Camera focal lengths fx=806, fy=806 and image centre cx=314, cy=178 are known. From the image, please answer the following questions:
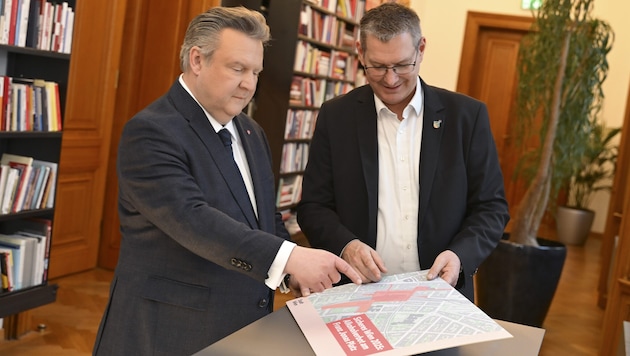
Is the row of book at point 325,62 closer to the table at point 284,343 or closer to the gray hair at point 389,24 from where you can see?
the gray hair at point 389,24

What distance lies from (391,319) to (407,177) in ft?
2.68

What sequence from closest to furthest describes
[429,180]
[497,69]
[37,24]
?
[429,180] < [37,24] < [497,69]

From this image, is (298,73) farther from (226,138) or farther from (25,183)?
(226,138)

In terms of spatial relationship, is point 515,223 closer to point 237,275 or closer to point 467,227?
point 467,227

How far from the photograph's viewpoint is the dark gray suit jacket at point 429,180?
250 cm

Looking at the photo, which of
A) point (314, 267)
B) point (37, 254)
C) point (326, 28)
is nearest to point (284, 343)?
point (314, 267)

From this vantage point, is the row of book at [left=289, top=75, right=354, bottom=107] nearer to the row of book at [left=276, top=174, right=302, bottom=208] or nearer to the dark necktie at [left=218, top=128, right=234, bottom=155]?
the row of book at [left=276, top=174, right=302, bottom=208]

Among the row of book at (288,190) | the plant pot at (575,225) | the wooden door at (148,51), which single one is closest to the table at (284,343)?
the wooden door at (148,51)

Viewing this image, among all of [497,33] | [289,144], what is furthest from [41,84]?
[497,33]

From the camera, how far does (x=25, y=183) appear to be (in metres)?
4.30

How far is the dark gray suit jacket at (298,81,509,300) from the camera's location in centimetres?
250

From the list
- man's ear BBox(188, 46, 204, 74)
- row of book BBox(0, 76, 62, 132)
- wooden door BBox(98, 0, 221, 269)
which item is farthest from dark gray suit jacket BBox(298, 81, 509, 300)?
wooden door BBox(98, 0, 221, 269)

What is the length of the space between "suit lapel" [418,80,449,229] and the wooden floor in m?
2.76

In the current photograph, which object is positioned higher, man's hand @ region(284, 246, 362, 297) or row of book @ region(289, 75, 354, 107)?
row of book @ region(289, 75, 354, 107)
